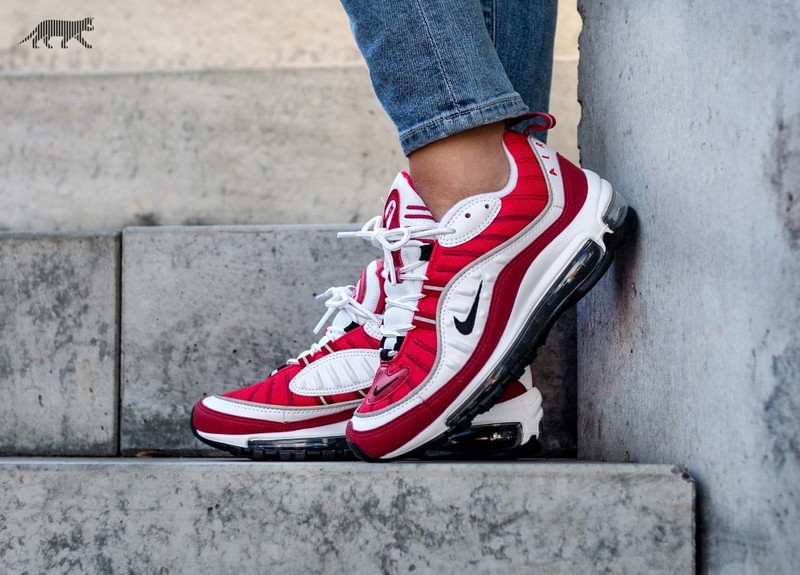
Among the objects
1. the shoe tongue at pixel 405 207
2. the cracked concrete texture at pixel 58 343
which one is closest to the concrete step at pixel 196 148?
the cracked concrete texture at pixel 58 343

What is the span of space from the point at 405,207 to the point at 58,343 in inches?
31.1

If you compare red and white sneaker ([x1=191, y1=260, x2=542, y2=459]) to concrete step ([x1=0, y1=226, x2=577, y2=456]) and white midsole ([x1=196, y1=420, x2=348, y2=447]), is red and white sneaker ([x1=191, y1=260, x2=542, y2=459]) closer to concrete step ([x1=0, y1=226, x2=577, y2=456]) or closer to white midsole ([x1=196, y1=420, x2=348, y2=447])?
white midsole ([x1=196, y1=420, x2=348, y2=447])

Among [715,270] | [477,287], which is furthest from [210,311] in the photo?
[715,270]

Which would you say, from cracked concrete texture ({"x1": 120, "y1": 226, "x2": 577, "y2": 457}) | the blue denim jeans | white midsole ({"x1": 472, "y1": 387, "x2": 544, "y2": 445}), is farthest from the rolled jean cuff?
cracked concrete texture ({"x1": 120, "y1": 226, "x2": 577, "y2": 457})

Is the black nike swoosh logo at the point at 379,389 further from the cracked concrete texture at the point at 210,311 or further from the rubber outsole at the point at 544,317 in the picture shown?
the cracked concrete texture at the point at 210,311

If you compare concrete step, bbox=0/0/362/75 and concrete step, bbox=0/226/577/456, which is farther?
concrete step, bbox=0/0/362/75

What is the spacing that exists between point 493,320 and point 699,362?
0.27 metres

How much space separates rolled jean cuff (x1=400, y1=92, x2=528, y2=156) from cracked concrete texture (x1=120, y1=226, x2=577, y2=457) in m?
0.47

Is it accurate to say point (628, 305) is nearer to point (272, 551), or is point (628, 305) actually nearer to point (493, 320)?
point (493, 320)

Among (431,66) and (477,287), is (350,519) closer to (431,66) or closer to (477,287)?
(477,287)

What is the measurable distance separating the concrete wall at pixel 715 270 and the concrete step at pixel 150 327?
559mm

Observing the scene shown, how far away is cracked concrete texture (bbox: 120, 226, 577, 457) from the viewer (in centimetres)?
149

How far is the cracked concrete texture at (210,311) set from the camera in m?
1.49

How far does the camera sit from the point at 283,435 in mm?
1189
